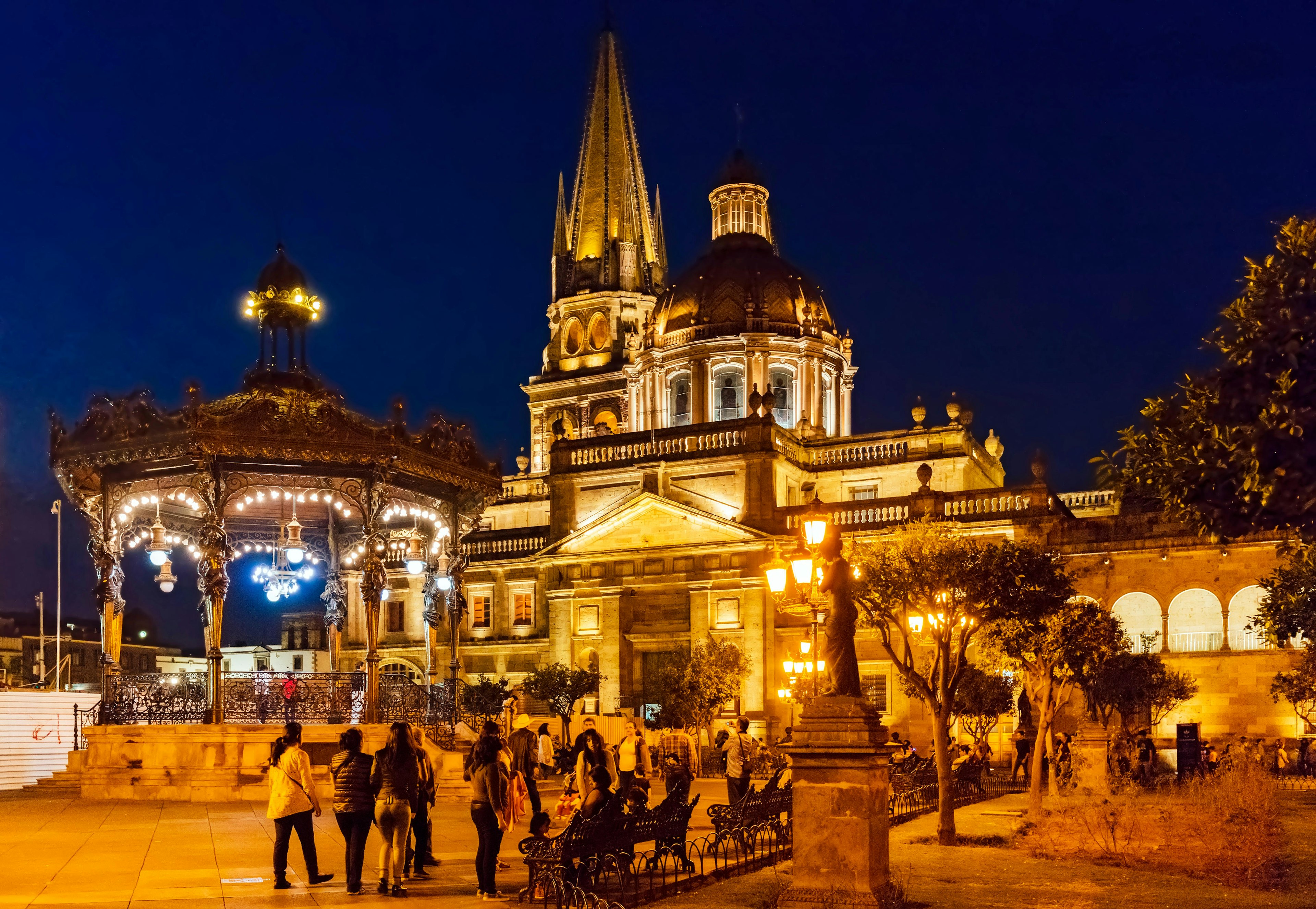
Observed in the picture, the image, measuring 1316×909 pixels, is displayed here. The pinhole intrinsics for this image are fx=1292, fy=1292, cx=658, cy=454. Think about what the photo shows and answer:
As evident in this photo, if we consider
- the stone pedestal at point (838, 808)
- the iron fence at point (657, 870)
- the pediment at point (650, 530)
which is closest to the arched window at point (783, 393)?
the pediment at point (650, 530)

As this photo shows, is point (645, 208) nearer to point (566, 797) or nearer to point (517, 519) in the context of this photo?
point (517, 519)

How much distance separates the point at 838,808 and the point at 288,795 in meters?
5.53

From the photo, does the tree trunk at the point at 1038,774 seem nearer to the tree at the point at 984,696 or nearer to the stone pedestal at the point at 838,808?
the stone pedestal at the point at 838,808

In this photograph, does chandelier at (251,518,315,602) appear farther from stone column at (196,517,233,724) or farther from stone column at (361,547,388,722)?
stone column at (361,547,388,722)

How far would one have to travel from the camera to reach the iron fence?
12000 millimetres

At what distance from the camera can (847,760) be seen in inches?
453

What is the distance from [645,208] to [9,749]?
56.0 metres

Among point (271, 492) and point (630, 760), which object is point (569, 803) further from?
point (271, 492)

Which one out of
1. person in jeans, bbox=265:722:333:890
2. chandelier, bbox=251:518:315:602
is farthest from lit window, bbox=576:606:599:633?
person in jeans, bbox=265:722:333:890

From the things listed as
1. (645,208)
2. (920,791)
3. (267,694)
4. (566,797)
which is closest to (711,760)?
(920,791)

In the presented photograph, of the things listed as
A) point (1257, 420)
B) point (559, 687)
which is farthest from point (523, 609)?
point (1257, 420)

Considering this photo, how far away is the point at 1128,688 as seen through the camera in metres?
33.4

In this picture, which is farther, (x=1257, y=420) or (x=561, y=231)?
(x=561, y=231)

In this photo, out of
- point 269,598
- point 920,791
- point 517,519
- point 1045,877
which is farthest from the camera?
point 517,519
